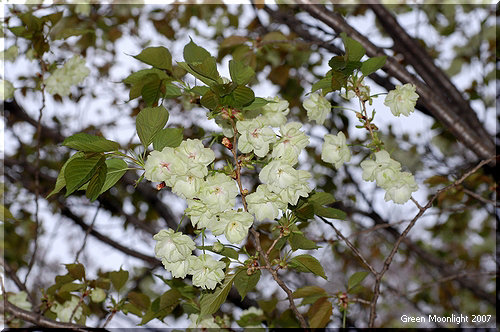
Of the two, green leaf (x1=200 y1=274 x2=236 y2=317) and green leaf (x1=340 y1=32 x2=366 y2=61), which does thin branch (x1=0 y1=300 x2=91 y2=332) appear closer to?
green leaf (x1=200 y1=274 x2=236 y2=317)

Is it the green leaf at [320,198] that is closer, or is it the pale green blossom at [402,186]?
the green leaf at [320,198]

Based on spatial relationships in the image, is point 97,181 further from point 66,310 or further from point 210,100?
point 66,310

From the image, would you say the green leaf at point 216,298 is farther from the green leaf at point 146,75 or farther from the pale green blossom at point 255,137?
the green leaf at point 146,75

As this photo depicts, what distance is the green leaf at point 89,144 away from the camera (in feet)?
2.79

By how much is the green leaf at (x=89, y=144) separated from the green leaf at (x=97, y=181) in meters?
0.04

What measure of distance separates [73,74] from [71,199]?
1699 mm

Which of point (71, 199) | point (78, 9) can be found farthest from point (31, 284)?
point (78, 9)

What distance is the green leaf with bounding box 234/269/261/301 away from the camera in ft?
3.43

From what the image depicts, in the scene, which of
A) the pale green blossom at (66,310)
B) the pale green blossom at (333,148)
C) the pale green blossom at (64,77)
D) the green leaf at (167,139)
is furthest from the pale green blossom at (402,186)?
the pale green blossom at (64,77)

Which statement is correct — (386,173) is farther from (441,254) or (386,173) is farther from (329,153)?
(441,254)

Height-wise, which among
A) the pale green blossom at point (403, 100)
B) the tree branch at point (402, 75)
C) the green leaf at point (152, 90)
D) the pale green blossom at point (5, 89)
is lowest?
the green leaf at point (152, 90)

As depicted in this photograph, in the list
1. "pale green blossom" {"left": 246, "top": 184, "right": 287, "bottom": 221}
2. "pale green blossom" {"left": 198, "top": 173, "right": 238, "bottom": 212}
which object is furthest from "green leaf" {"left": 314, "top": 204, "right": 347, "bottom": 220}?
"pale green blossom" {"left": 198, "top": 173, "right": 238, "bottom": 212}

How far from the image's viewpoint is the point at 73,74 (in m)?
1.83

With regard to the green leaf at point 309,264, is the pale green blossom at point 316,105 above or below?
above
